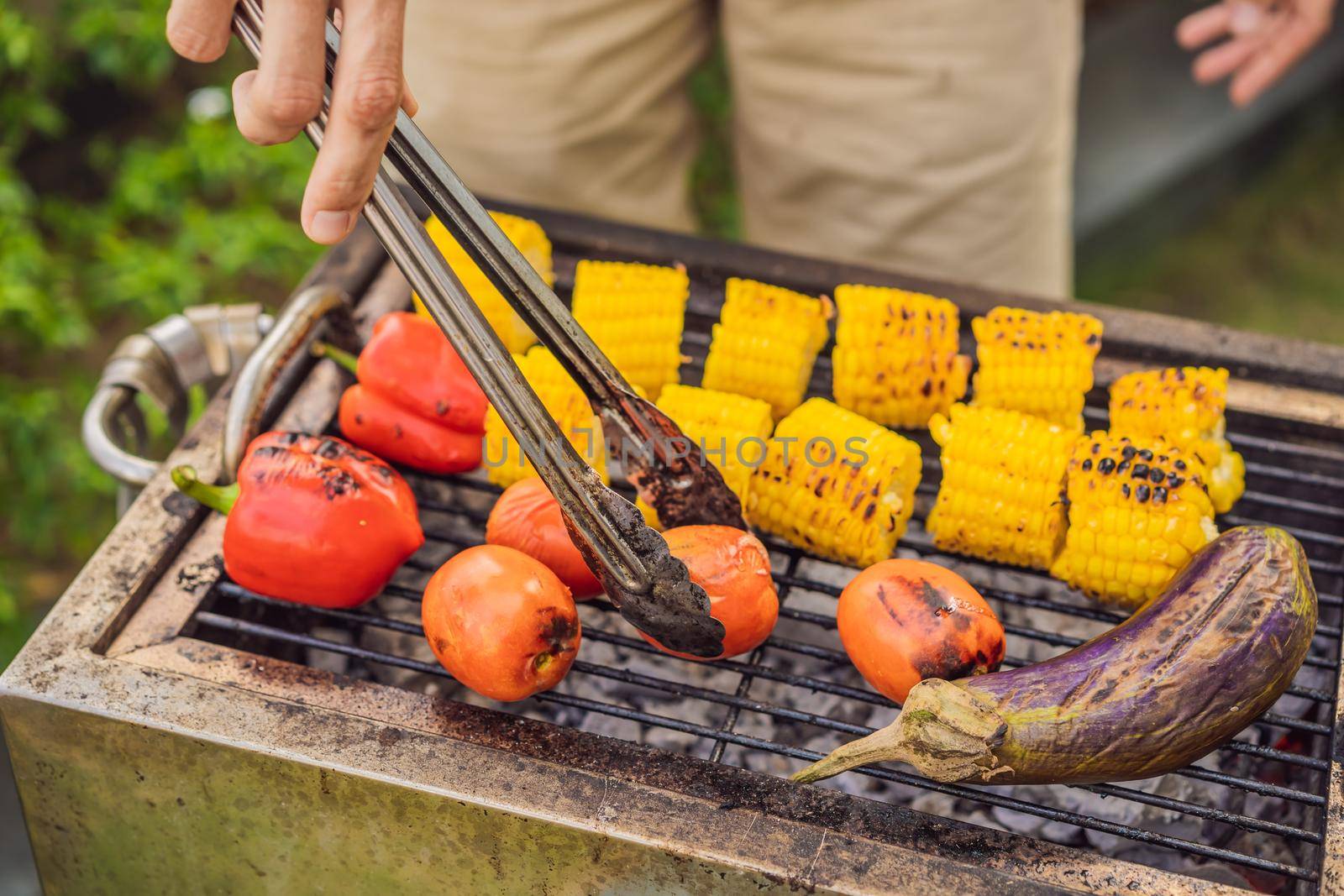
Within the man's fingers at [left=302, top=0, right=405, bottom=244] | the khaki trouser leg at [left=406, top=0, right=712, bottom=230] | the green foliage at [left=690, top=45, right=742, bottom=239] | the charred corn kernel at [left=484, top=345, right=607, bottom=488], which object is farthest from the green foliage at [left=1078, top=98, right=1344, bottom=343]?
the man's fingers at [left=302, top=0, right=405, bottom=244]

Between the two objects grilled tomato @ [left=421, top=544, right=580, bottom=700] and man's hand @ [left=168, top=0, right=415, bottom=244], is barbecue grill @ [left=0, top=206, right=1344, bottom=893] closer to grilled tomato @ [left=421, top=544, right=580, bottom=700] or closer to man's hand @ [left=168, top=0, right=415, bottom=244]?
grilled tomato @ [left=421, top=544, right=580, bottom=700]

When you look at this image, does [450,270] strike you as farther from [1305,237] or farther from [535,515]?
[1305,237]

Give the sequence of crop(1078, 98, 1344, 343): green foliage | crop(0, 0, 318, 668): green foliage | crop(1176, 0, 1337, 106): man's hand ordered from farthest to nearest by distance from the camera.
Answer: crop(1078, 98, 1344, 343): green foliage → crop(0, 0, 318, 668): green foliage → crop(1176, 0, 1337, 106): man's hand

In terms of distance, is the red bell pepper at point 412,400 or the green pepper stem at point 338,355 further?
the green pepper stem at point 338,355

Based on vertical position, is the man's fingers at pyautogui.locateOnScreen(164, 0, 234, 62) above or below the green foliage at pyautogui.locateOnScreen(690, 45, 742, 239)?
below

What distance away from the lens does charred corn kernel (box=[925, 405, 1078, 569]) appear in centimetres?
185

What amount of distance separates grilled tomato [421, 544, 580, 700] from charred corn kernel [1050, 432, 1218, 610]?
0.82 metres

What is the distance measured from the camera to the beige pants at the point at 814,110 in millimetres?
2623

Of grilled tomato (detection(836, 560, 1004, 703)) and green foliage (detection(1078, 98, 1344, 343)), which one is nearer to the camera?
grilled tomato (detection(836, 560, 1004, 703))

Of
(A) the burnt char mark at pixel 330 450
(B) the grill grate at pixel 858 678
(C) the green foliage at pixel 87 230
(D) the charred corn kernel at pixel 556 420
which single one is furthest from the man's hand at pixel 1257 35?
(C) the green foliage at pixel 87 230

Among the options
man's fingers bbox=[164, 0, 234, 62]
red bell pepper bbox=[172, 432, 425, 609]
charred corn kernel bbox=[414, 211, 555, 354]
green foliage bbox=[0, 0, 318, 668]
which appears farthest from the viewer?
green foliage bbox=[0, 0, 318, 668]

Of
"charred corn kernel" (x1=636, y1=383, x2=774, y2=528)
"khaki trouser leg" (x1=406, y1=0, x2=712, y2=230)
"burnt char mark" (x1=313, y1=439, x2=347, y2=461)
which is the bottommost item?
"burnt char mark" (x1=313, y1=439, x2=347, y2=461)

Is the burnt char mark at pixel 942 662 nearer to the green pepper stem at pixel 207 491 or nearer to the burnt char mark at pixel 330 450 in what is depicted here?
the burnt char mark at pixel 330 450

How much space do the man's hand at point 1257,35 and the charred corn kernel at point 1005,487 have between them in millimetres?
1209
